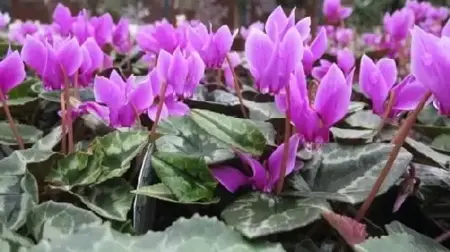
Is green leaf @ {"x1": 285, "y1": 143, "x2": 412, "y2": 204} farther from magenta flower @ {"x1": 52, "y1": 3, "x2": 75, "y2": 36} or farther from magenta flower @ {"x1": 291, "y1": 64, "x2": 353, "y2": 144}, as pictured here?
magenta flower @ {"x1": 52, "y1": 3, "x2": 75, "y2": 36}

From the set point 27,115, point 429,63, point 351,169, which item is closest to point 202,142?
point 351,169

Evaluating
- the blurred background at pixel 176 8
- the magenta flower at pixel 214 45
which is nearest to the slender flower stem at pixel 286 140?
the magenta flower at pixel 214 45

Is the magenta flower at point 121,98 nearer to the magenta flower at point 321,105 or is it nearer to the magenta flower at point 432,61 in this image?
the magenta flower at point 321,105

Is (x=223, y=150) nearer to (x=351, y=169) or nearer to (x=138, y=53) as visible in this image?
(x=351, y=169)

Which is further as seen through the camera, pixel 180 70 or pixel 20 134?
pixel 20 134

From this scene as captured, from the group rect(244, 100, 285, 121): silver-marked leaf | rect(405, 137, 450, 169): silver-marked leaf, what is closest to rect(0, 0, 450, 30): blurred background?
rect(244, 100, 285, 121): silver-marked leaf

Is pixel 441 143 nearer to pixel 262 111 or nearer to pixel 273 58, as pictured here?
pixel 262 111

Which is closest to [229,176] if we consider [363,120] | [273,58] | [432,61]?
[273,58]
